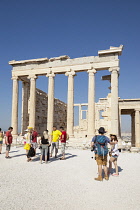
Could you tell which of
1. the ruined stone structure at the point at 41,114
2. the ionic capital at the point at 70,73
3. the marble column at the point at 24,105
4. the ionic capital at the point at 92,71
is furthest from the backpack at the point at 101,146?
the marble column at the point at 24,105

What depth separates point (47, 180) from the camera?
6750mm

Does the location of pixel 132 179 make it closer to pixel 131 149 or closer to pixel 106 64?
pixel 131 149

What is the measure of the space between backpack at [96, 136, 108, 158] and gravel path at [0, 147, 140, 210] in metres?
0.93

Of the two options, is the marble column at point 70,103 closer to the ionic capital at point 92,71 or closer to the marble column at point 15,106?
the ionic capital at point 92,71

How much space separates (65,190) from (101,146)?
2.04m

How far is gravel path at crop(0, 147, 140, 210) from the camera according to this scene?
4617mm

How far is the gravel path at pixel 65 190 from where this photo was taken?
4617 mm

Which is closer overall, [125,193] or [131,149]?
[125,193]

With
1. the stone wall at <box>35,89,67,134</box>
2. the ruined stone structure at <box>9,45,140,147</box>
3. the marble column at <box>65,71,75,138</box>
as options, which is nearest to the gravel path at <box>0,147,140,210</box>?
the ruined stone structure at <box>9,45,140,147</box>

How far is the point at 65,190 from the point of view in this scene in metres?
5.68

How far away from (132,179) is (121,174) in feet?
2.69

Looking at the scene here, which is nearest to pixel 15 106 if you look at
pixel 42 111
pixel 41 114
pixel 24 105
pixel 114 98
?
pixel 24 105

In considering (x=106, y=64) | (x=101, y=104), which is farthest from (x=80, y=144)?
(x=101, y=104)

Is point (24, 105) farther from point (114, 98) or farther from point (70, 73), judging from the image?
point (114, 98)
